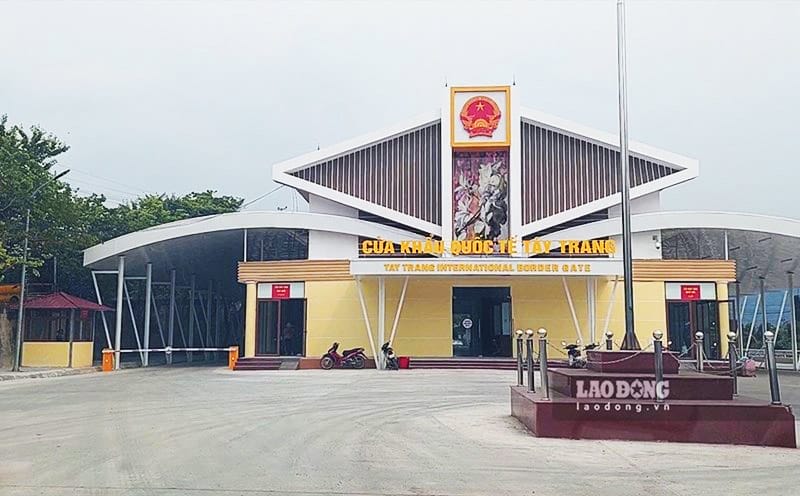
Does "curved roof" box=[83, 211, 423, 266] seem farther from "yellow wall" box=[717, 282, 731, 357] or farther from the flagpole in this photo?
the flagpole

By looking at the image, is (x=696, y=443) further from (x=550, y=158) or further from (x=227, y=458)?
(x=550, y=158)

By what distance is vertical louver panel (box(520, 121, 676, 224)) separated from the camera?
30.0 m

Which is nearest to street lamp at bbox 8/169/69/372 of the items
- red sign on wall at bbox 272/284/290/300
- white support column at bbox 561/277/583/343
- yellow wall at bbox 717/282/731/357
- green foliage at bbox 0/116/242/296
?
green foliage at bbox 0/116/242/296

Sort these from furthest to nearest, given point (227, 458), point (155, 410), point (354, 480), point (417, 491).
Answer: point (155, 410) → point (227, 458) → point (354, 480) → point (417, 491)

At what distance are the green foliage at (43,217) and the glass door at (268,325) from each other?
736 centimetres

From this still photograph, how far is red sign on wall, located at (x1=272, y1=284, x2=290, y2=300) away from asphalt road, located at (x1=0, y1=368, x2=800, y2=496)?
41.8 feet

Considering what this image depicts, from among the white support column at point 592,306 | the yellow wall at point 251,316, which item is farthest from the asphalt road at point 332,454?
the yellow wall at point 251,316

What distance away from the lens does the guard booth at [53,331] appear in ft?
92.4

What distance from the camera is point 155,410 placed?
14.6 metres

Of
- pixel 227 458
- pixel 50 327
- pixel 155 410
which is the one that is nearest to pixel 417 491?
pixel 227 458

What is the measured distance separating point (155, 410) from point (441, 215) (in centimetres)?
1721

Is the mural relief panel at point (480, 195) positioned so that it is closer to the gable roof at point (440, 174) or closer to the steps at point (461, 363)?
the gable roof at point (440, 174)

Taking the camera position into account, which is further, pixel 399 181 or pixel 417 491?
pixel 399 181

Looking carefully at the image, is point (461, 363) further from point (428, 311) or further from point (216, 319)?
point (216, 319)
